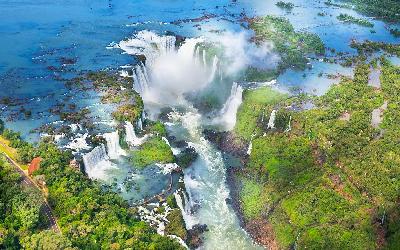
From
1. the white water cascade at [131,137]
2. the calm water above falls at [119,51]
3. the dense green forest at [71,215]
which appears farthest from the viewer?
the white water cascade at [131,137]

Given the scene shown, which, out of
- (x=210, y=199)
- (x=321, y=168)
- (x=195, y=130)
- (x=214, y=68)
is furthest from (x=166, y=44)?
(x=321, y=168)

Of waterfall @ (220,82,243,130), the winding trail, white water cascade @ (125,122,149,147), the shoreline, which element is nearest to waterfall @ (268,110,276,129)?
the shoreline

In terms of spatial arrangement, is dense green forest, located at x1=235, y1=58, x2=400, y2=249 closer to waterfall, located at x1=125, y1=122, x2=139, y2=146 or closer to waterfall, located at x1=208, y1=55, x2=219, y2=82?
waterfall, located at x1=208, y1=55, x2=219, y2=82

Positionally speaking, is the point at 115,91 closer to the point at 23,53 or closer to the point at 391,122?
the point at 23,53

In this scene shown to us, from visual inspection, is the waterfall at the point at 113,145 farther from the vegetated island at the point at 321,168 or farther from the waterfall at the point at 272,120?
the waterfall at the point at 272,120

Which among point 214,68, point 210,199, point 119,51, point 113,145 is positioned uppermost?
point 119,51

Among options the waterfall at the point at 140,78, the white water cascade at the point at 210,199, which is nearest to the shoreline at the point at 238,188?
the white water cascade at the point at 210,199

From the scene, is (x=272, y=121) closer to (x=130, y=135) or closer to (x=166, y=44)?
(x=130, y=135)
